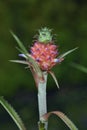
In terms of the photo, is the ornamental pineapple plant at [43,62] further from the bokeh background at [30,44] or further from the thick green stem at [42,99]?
the bokeh background at [30,44]

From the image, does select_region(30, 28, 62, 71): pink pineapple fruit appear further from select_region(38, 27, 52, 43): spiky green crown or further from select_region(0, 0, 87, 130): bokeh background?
select_region(0, 0, 87, 130): bokeh background

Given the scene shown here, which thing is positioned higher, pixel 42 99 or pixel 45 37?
pixel 45 37

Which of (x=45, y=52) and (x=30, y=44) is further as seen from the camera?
(x=30, y=44)

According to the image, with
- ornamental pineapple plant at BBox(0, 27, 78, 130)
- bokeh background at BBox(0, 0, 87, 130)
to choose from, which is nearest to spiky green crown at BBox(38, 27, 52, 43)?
ornamental pineapple plant at BBox(0, 27, 78, 130)

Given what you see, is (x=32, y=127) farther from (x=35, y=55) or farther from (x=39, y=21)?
(x=35, y=55)

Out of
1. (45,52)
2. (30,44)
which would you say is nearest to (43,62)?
(45,52)

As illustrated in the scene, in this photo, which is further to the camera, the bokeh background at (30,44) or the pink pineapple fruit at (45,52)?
the bokeh background at (30,44)

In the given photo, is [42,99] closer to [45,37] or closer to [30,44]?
[45,37]

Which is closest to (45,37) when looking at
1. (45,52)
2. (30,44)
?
(45,52)

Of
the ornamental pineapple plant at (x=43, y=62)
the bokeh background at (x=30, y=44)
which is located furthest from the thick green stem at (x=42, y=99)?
the bokeh background at (x=30, y=44)
